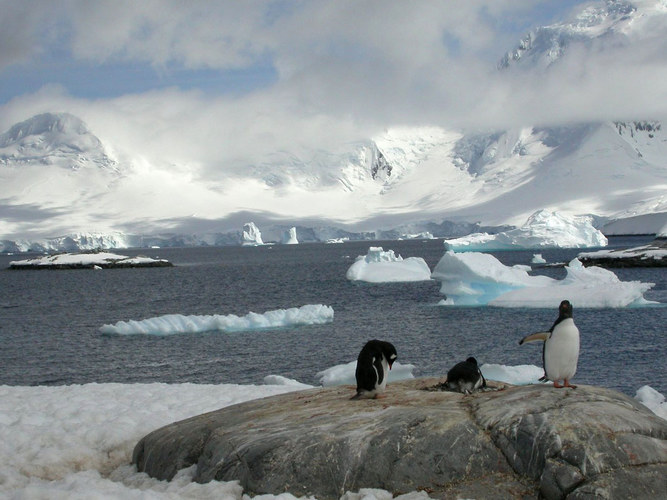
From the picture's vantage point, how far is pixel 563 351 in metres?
9.71

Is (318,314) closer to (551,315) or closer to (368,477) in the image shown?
(551,315)

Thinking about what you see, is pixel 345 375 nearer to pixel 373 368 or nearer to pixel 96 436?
pixel 96 436

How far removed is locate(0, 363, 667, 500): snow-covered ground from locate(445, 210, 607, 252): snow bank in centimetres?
10132

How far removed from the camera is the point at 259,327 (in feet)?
120

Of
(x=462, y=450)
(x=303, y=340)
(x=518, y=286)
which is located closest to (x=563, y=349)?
(x=462, y=450)

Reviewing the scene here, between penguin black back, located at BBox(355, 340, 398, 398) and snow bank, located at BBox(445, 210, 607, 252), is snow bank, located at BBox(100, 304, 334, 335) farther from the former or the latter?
snow bank, located at BBox(445, 210, 607, 252)

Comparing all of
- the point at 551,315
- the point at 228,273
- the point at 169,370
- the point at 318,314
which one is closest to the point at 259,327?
the point at 318,314

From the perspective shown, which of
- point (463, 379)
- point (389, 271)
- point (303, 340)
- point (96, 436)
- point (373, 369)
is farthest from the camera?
point (389, 271)

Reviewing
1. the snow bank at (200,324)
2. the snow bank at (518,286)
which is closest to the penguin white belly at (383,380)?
the snow bank at (200,324)

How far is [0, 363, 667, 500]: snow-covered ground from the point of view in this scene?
8.17 m

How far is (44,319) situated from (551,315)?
96.0 feet

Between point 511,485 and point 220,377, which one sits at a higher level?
point 511,485

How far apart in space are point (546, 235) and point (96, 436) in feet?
367

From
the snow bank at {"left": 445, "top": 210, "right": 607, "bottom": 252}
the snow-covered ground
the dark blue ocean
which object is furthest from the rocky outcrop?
the snow bank at {"left": 445, "top": 210, "right": 607, "bottom": 252}
